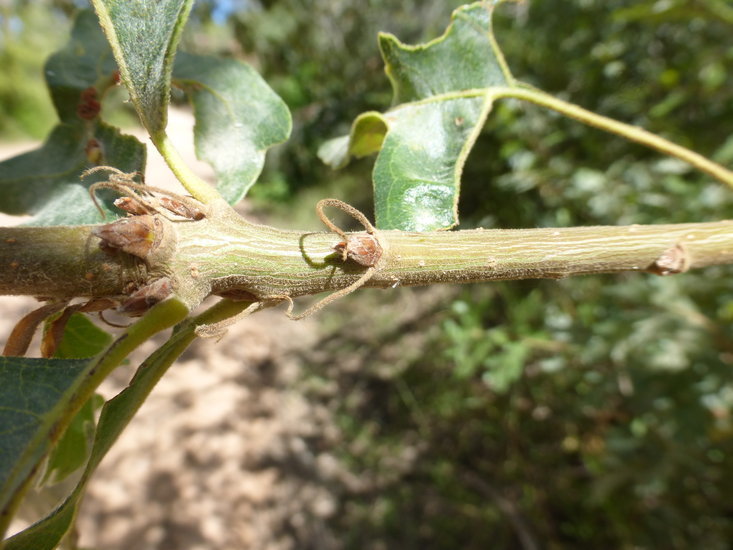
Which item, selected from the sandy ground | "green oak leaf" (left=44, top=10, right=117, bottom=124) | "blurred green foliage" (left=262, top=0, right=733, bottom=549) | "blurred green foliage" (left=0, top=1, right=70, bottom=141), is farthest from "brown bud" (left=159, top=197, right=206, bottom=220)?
"blurred green foliage" (left=0, top=1, right=70, bottom=141)

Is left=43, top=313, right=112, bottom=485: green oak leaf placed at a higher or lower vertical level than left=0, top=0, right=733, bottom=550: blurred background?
higher

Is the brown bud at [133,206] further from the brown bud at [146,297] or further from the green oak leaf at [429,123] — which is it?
the green oak leaf at [429,123]

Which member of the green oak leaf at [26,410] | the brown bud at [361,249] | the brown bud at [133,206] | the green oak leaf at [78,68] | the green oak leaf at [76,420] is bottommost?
the green oak leaf at [76,420]

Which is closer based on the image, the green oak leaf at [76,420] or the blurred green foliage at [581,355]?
the green oak leaf at [76,420]

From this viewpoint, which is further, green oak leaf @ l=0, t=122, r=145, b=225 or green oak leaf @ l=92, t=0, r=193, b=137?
green oak leaf @ l=0, t=122, r=145, b=225

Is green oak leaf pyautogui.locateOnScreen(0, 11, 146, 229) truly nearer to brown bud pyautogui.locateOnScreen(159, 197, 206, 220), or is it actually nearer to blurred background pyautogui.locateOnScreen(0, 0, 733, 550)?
brown bud pyautogui.locateOnScreen(159, 197, 206, 220)

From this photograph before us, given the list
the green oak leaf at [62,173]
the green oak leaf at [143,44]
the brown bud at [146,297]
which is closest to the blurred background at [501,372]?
the green oak leaf at [62,173]

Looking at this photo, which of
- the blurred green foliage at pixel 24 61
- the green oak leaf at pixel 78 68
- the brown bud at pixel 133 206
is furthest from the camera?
the blurred green foliage at pixel 24 61

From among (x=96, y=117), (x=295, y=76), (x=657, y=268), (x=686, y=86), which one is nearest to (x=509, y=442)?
(x=686, y=86)
